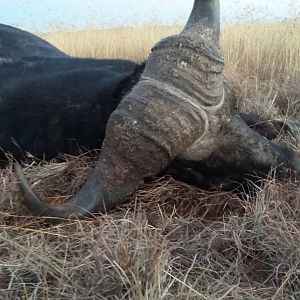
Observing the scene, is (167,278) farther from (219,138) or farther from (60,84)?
(60,84)

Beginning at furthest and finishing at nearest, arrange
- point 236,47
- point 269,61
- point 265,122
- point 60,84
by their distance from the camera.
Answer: point 236,47, point 269,61, point 265,122, point 60,84

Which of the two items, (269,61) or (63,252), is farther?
(269,61)

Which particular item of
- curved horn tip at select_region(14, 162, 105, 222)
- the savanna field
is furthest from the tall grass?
curved horn tip at select_region(14, 162, 105, 222)

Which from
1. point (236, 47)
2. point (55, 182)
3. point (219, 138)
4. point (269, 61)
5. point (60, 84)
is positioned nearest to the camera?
point (219, 138)

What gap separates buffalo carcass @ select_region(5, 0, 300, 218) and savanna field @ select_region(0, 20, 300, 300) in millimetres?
118

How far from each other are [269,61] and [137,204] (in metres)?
4.76

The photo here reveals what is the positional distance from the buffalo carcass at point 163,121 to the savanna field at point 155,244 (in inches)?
4.6

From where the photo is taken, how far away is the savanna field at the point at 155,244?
1.70 meters

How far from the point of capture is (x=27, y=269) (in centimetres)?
178

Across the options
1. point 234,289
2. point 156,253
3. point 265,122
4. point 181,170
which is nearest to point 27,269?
point 156,253

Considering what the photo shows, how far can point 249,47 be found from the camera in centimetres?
728

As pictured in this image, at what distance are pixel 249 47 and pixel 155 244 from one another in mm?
5728

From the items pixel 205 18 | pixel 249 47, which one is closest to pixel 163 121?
pixel 205 18

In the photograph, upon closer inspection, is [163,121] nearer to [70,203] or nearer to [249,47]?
[70,203]
